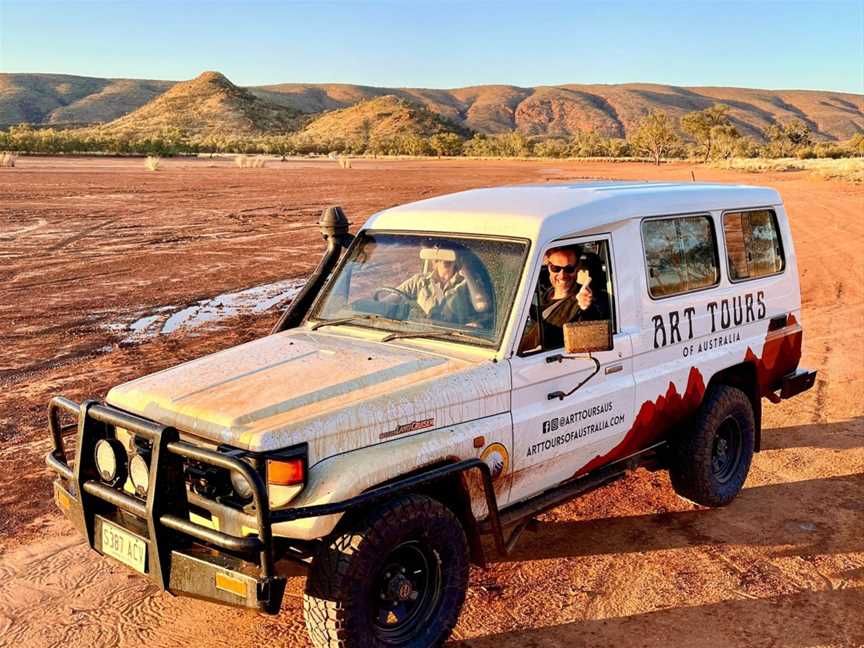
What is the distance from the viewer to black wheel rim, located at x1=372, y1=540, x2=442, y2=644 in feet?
12.6

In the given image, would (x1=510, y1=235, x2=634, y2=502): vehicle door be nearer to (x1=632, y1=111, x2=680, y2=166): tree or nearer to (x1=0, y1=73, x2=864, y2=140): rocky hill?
(x1=632, y1=111, x2=680, y2=166): tree

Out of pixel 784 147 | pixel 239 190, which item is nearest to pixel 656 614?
pixel 239 190

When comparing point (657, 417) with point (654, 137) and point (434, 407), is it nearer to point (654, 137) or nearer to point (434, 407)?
point (434, 407)

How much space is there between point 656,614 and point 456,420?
164cm

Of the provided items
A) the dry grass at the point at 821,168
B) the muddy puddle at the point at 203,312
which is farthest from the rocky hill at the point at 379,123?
the muddy puddle at the point at 203,312

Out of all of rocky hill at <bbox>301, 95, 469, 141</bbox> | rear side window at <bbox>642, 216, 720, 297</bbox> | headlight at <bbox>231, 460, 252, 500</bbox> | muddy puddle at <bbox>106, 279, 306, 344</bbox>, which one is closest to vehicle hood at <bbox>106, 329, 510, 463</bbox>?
headlight at <bbox>231, 460, 252, 500</bbox>

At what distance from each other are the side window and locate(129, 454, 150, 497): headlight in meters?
1.92

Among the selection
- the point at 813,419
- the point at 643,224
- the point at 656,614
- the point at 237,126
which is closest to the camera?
A: the point at 656,614

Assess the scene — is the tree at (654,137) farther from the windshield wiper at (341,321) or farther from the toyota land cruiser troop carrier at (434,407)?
the windshield wiper at (341,321)

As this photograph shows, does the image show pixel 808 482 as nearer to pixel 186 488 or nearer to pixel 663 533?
pixel 663 533

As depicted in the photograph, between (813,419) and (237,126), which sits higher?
(237,126)

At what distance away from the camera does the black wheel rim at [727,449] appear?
603cm

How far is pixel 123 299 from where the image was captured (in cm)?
1358

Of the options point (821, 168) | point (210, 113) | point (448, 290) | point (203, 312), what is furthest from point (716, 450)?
point (210, 113)
